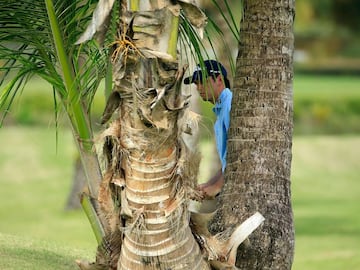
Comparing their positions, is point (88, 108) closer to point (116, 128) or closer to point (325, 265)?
point (116, 128)

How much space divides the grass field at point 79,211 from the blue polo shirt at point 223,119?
1488mm

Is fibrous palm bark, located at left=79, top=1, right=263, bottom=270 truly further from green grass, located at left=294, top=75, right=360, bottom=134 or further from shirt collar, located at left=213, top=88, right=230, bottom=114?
green grass, located at left=294, top=75, right=360, bottom=134

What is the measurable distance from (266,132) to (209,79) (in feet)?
1.92

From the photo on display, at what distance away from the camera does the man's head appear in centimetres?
678

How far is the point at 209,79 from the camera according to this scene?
692cm

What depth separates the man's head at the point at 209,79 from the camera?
22.2ft

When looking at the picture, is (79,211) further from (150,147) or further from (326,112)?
(150,147)

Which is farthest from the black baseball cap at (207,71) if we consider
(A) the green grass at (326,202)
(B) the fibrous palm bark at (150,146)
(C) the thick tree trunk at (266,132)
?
(A) the green grass at (326,202)

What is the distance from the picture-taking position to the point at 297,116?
113ft

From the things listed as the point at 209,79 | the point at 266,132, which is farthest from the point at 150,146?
the point at 266,132

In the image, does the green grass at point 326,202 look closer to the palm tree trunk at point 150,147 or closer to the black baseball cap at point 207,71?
the black baseball cap at point 207,71

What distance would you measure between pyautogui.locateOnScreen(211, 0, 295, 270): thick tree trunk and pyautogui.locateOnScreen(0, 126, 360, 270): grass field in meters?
1.63

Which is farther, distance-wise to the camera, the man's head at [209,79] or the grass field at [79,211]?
the grass field at [79,211]

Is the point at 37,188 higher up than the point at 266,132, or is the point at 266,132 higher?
the point at 266,132
